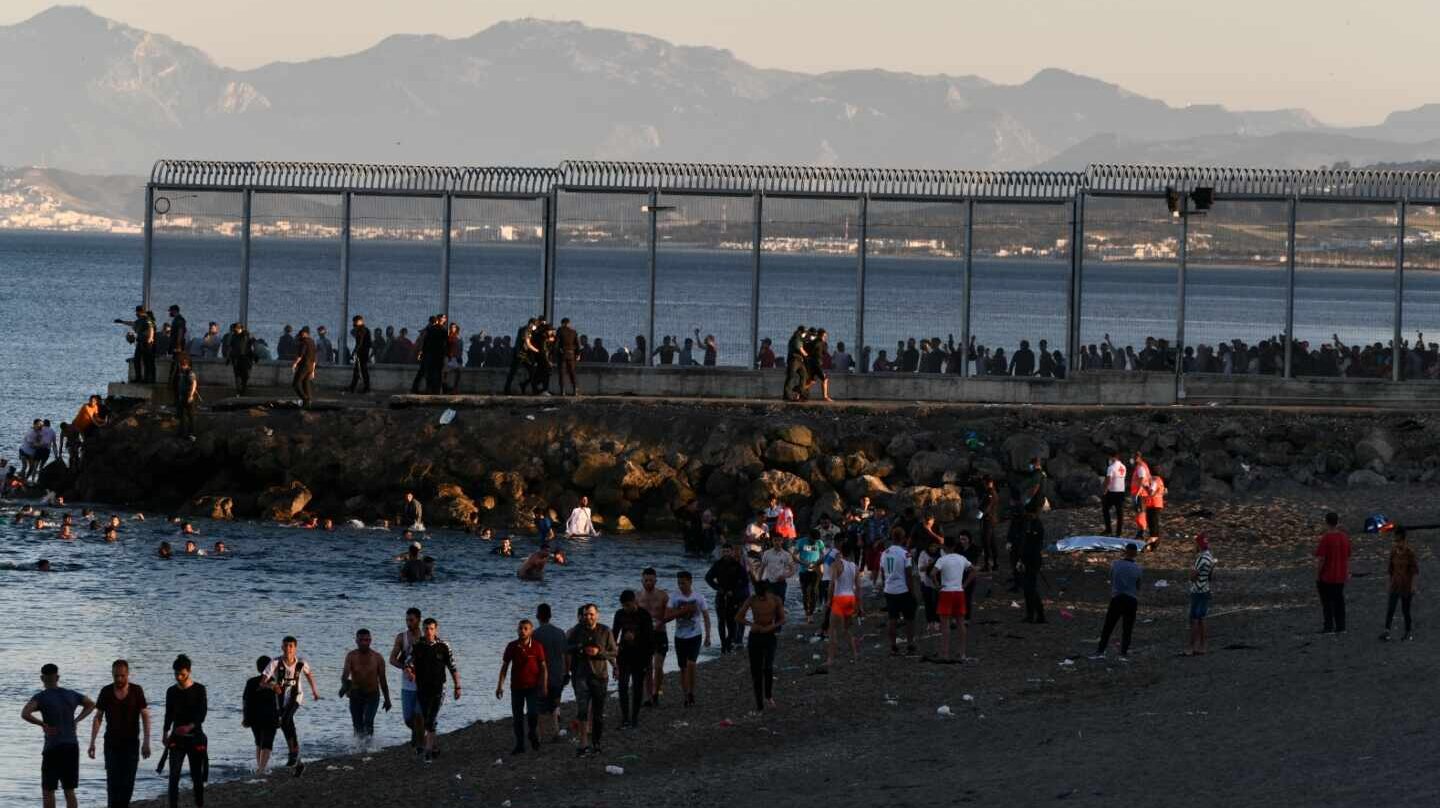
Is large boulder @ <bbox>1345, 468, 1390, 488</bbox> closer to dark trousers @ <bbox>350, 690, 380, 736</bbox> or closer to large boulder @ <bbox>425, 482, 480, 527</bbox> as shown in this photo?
large boulder @ <bbox>425, 482, 480, 527</bbox>

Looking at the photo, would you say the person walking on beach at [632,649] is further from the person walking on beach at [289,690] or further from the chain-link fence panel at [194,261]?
the chain-link fence panel at [194,261]

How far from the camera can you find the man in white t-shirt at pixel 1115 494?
106ft

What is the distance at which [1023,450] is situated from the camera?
36531 millimetres

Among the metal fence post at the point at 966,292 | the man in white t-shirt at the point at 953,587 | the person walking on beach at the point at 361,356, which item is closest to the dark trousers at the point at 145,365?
the person walking on beach at the point at 361,356

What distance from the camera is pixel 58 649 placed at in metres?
28.0

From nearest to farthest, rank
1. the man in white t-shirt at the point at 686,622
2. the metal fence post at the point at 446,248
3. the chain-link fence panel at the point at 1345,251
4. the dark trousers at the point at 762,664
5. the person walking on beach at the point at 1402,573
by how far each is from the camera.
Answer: the dark trousers at the point at 762,664 → the man in white t-shirt at the point at 686,622 → the person walking on beach at the point at 1402,573 → the chain-link fence panel at the point at 1345,251 → the metal fence post at the point at 446,248

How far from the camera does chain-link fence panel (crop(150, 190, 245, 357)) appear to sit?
4050cm

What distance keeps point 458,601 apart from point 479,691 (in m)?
6.19

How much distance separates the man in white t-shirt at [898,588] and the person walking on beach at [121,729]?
9372 millimetres

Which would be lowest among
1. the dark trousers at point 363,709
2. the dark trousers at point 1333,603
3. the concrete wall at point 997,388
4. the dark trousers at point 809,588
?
the dark trousers at point 363,709

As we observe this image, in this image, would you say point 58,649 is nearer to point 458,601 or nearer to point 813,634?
point 458,601

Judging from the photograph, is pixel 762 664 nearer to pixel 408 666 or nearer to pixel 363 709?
pixel 408 666

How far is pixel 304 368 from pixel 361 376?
5.29ft

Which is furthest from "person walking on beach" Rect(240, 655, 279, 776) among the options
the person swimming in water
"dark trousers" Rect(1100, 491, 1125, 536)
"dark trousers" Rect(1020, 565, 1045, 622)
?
"dark trousers" Rect(1100, 491, 1125, 536)
